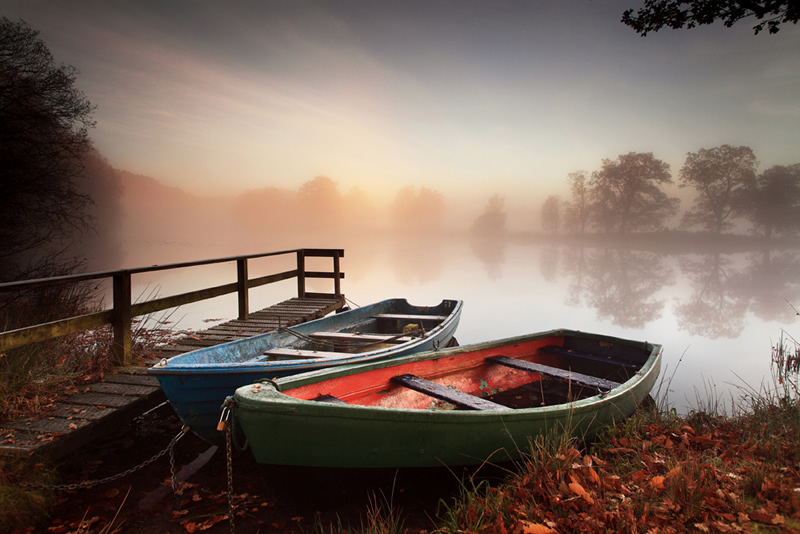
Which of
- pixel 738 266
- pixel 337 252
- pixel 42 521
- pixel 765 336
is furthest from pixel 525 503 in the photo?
pixel 738 266

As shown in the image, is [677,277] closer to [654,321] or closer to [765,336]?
[654,321]

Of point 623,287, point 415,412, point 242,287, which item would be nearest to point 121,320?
point 242,287

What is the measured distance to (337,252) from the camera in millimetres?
11172

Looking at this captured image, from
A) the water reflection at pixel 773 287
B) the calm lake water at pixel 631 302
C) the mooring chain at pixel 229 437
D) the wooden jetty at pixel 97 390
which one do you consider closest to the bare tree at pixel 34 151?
the calm lake water at pixel 631 302

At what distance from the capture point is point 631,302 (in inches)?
927

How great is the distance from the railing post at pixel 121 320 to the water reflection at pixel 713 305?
16628mm

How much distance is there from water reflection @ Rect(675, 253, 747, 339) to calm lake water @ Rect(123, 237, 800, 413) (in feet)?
0.15

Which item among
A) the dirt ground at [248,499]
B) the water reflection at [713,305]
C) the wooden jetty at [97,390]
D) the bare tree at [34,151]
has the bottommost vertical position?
the water reflection at [713,305]

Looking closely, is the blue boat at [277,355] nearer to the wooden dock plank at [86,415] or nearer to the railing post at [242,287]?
the wooden dock plank at [86,415]

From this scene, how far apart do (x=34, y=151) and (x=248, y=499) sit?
1091cm

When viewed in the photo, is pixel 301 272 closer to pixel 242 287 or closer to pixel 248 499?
pixel 242 287

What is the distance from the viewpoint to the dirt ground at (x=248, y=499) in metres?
3.47

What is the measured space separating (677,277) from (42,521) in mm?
37498

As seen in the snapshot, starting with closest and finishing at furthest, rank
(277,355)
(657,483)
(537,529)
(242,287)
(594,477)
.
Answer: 1. (537,529)
2. (657,483)
3. (594,477)
4. (277,355)
5. (242,287)
